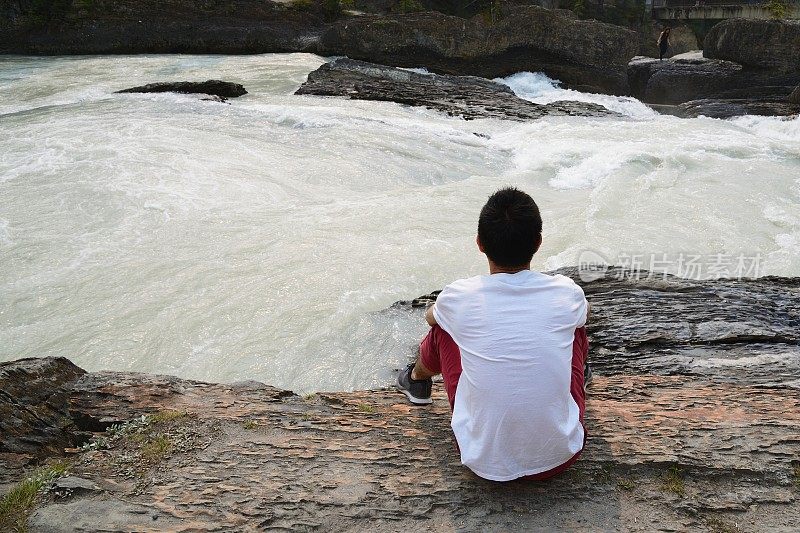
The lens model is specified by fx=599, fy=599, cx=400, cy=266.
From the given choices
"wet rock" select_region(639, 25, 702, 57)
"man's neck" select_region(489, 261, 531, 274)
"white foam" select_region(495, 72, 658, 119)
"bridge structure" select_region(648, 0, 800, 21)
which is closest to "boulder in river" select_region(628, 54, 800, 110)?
"white foam" select_region(495, 72, 658, 119)

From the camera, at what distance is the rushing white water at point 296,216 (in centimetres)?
544

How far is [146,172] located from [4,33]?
63.7 feet

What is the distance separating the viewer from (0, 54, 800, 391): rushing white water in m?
5.44

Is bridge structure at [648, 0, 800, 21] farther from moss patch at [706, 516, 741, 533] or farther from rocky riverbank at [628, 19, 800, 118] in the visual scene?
moss patch at [706, 516, 741, 533]

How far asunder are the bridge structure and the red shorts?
27.1m

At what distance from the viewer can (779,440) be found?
2.71 meters

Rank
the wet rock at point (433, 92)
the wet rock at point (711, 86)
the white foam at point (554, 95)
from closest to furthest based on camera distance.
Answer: the wet rock at point (433, 92), the wet rock at point (711, 86), the white foam at point (554, 95)

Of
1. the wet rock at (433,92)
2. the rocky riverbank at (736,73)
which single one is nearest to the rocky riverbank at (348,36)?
the rocky riverbank at (736,73)

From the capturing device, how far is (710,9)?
27.8m

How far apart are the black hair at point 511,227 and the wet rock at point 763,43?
807 inches

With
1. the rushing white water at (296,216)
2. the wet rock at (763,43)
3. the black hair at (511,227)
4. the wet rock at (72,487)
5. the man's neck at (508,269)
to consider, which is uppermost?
the wet rock at (763,43)

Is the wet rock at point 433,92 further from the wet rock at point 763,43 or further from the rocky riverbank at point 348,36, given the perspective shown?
the wet rock at point 763,43

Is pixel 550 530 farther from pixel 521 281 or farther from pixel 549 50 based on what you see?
pixel 549 50

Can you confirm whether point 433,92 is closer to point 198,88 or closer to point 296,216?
point 198,88
